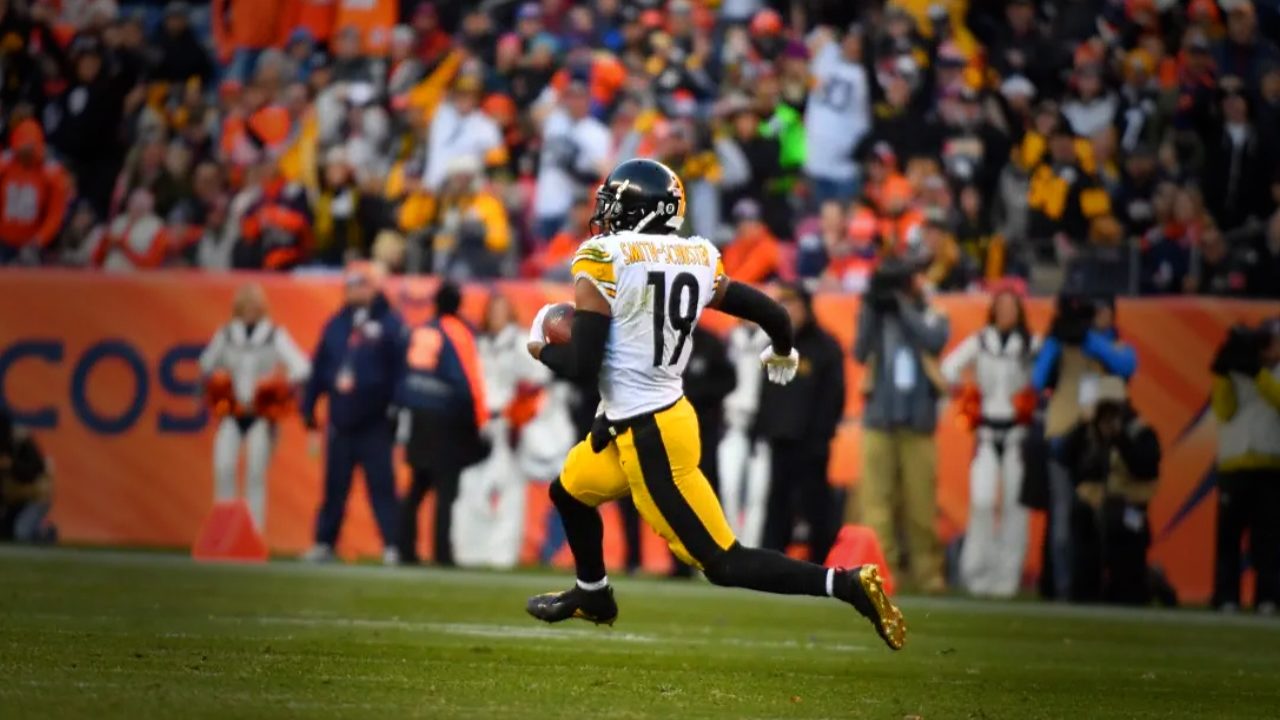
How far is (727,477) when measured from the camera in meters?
17.0

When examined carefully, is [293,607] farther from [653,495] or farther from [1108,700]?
[1108,700]

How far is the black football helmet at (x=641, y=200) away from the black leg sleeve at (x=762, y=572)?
1.25 metres

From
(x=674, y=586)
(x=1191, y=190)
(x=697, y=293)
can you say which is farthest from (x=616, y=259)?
(x=1191, y=190)

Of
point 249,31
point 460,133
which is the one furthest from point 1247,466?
point 249,31

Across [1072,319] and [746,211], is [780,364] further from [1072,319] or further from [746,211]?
[746,211]

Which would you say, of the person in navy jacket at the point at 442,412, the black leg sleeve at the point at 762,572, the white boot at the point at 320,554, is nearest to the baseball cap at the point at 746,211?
the person in navy jacket at the point at 442,412

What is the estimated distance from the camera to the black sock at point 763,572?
8.61 meters

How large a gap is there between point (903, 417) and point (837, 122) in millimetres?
3527

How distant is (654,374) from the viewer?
28.7 feet

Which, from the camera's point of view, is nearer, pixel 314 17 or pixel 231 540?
pixel 231 540

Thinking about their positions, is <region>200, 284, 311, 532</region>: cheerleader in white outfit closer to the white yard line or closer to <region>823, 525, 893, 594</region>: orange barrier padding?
the white yard line

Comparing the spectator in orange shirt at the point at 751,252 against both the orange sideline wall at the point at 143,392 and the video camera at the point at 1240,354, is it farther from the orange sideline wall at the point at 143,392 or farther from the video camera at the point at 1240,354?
the video camera at the point at 1240,354

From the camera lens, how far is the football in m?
8.71

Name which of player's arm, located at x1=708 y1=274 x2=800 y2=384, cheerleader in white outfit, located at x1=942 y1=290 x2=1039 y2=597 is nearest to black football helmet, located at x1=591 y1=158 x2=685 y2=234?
player's arm, located at x1=708 y1=274 x2=800 y2=384
